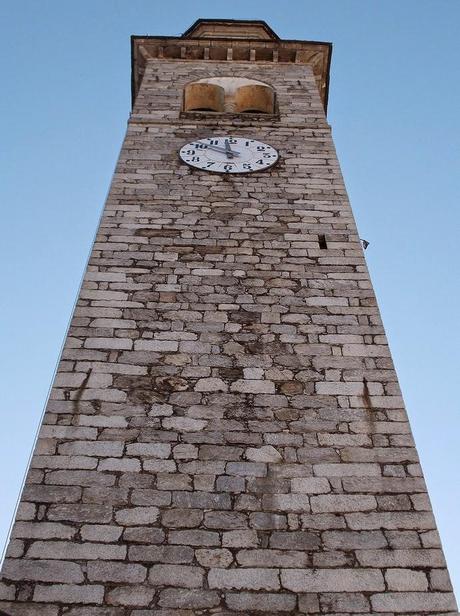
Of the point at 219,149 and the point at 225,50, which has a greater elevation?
the point at 225,50

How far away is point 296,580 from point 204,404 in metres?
1.58

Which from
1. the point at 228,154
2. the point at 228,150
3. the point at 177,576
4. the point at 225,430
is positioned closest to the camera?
the point at 177,576

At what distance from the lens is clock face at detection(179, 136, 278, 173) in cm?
885

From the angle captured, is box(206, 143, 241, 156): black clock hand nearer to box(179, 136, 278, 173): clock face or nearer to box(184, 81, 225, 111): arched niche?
box(179, 136, 278, 173): clock face

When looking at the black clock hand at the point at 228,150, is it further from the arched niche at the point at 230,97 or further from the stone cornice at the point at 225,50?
the stone cornice at the point at 225,50

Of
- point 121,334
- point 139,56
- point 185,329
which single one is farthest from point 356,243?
point 139,56

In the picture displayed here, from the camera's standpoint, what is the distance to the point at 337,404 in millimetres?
5500

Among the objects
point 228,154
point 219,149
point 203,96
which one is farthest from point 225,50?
point 228,154

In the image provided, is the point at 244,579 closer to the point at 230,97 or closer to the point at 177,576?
the point at 177,576

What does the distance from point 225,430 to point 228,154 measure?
16.0 ft

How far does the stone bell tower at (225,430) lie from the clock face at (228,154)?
7.5 inches

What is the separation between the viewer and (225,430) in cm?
526

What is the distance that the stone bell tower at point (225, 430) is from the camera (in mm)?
4285

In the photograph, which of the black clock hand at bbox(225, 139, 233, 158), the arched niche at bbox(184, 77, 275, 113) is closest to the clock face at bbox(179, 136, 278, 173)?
the black clock hand at bbox(225, 139, 233, 158)
